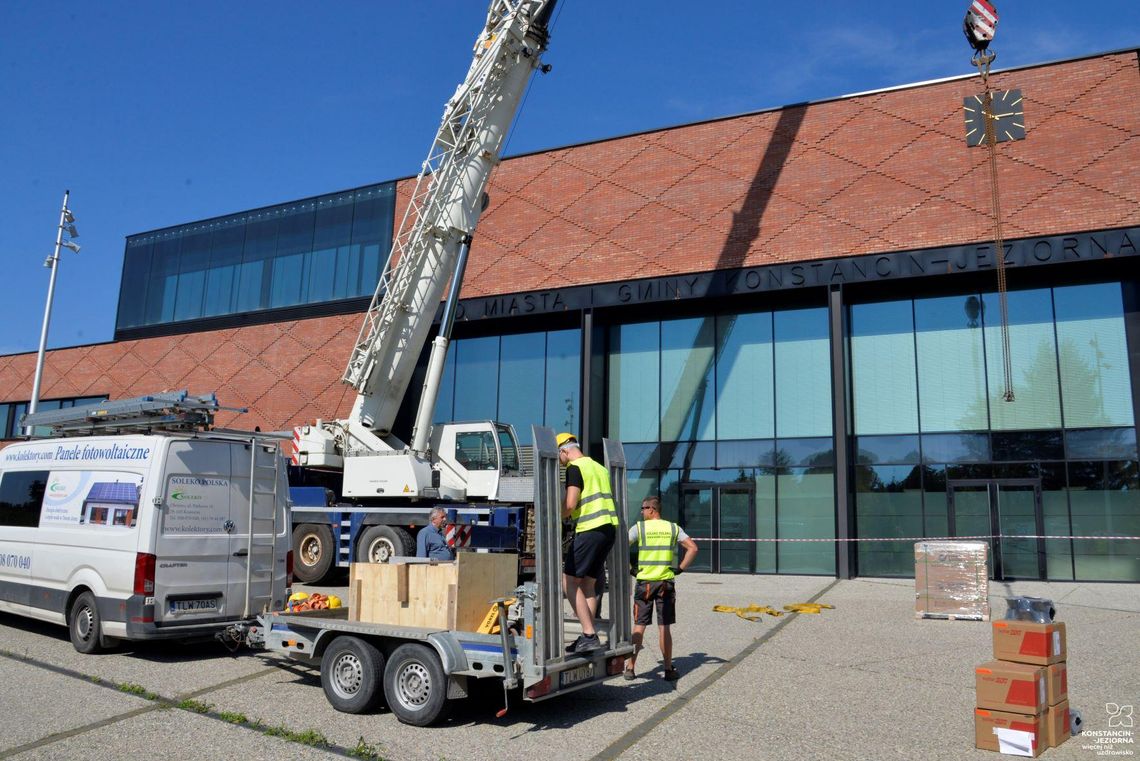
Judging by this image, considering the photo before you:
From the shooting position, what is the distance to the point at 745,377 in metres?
21.0

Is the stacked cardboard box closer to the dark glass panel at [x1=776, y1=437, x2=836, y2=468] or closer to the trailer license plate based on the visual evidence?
the trailer license plate

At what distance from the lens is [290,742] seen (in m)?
6.02

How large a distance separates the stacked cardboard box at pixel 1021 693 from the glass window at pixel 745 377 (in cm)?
1452

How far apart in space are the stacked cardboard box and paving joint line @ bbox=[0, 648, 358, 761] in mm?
4315

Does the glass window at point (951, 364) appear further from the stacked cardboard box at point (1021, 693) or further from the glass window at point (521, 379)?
the stacked cardboard box at point (1021, 693)

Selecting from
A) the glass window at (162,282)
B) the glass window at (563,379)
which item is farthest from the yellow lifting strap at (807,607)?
the glass window at (162,282)

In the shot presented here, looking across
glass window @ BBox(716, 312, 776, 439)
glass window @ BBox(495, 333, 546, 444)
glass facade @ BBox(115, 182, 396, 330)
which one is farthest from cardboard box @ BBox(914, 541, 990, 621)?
glass facade @ BBox(115, 182, 396, 330)

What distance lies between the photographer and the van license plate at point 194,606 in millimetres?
8584

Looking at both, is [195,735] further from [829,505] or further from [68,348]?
[68,348]

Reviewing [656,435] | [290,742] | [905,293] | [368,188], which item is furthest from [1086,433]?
[368,188]

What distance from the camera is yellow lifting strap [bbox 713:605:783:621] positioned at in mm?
12164

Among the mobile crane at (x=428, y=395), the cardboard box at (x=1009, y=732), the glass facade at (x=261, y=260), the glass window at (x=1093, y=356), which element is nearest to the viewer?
the cardboard box at (x=1009, y=732)

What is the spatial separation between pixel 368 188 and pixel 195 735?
22.1m

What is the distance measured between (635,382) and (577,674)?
52.4ft
